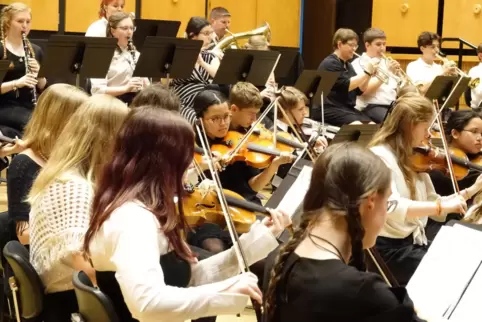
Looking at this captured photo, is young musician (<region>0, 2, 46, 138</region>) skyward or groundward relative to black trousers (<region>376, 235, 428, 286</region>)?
skyward

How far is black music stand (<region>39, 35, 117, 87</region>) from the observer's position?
548cm

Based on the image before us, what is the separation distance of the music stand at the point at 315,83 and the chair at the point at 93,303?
4.78 m

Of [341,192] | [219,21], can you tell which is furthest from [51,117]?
[219,21]

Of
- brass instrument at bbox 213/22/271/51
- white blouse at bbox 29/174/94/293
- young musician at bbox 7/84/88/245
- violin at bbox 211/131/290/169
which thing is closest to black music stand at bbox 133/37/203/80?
brass instrument at bbox 213/22/271/51

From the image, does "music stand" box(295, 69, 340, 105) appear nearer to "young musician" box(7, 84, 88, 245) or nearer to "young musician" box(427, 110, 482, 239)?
"young musician" box(427, 110, 482, 239)

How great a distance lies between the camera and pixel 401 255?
358cm

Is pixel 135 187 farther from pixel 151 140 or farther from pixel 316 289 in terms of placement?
pixel 316 289

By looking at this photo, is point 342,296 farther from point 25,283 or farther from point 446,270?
point 25,283

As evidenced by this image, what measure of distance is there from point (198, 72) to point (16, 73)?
135cm

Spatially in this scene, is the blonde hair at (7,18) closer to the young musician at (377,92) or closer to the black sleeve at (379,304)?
the young musician at (377,92)

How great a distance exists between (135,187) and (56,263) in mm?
590

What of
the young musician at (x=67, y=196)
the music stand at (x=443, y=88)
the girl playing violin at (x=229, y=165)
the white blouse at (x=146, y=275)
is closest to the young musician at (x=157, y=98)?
the girl playing violin at (x=229, y=165)

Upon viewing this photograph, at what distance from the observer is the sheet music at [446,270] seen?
7.46 ft

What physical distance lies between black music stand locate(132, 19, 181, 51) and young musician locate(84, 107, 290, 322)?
196 inches
